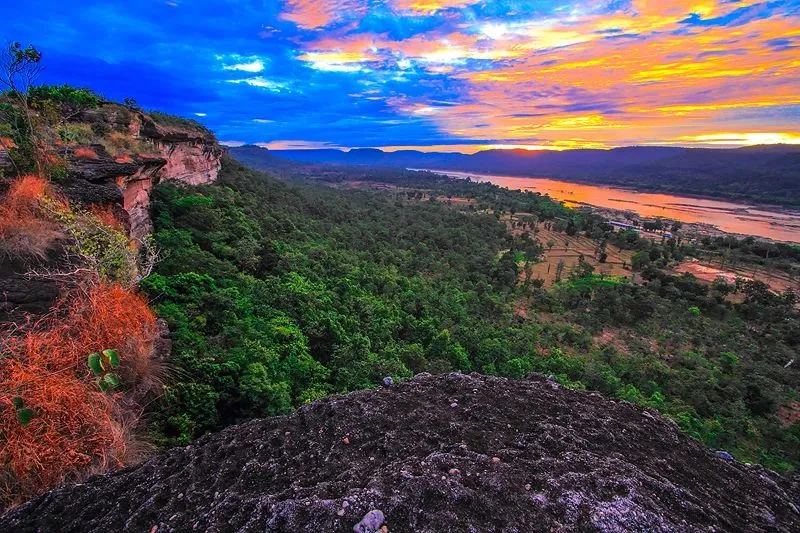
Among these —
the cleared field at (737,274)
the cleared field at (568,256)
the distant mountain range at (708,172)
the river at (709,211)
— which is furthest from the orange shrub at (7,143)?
the distant mountain range at (708,172)

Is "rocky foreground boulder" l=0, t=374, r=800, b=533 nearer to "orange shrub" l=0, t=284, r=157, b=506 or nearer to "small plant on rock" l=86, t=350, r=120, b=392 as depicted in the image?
"orange shrub" l=0, t=284, r=157, b=506

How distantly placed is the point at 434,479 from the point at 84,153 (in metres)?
12.8

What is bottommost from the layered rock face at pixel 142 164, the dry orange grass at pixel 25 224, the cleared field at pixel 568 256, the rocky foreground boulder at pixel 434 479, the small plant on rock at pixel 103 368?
the cleared field at pixel 568 256

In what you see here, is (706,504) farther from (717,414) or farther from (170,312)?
(717,414)

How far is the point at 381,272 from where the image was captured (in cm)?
1784

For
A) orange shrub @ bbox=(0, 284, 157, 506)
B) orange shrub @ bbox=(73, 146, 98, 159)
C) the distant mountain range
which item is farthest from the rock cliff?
the distant mountain range

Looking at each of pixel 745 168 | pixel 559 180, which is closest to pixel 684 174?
pixel 745 168

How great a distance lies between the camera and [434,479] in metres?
3.13

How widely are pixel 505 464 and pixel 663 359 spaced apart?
1634cm

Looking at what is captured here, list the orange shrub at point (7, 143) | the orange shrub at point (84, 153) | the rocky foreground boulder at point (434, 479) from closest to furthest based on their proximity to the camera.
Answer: the rocky foreground boulder at point (434, 479), the orange shrub at point (7, 143), the orange shrub at point (84, 153)

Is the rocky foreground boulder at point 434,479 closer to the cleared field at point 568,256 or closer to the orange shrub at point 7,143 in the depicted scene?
the orange shrub at point 7,143

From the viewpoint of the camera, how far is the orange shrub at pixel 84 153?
Answer: 1043cm

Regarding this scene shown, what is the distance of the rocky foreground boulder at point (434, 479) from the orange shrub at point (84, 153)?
1024cm

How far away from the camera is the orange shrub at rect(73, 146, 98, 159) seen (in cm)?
1043
